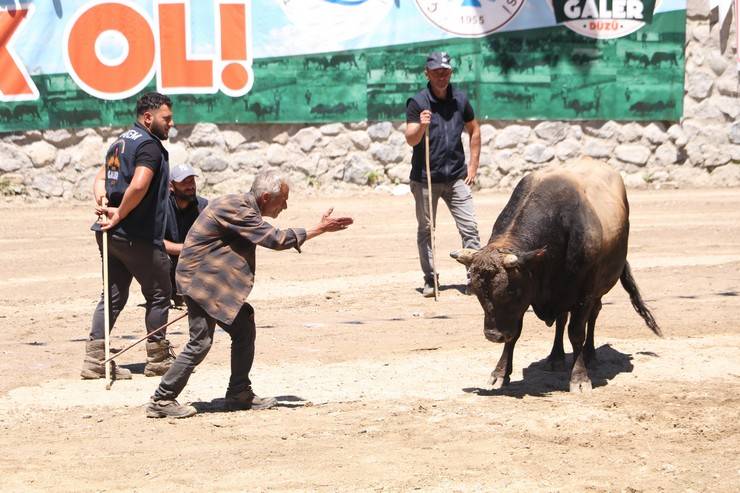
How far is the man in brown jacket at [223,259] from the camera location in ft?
24.8

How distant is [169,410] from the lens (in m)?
7.84

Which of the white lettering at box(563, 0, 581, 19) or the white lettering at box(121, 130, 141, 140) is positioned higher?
the white lettering at box(563, 0, 581, 19)

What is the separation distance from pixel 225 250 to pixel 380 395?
167 cm

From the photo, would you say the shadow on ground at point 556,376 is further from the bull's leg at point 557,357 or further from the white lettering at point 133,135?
the white lettering at point 133,135

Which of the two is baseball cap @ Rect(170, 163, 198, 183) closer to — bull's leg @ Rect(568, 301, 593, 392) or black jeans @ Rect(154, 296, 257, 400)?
black jeans @ Rect(154, 296, 257, 400)

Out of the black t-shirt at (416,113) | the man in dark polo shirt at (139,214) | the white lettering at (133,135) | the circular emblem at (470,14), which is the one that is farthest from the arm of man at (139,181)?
the circular emblem at (470,14)

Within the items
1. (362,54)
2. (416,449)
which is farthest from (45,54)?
(416,449)

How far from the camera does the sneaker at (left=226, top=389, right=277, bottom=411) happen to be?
8.09 metres

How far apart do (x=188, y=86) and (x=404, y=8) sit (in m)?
3.48

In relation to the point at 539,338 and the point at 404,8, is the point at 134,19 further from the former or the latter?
the point at 539,338

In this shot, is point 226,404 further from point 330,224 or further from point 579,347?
point 579,347

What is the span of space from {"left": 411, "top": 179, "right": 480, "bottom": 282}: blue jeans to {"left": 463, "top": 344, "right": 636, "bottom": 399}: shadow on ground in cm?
231

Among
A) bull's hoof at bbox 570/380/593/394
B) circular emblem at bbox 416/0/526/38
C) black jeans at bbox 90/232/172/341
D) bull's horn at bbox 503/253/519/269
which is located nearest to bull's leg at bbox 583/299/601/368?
bull's hoof at bbox 570/380/593/394

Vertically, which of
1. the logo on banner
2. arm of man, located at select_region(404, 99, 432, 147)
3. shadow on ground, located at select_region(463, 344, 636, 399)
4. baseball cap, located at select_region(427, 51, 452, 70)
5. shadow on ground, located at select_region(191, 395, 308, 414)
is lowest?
shadow on ground, located at select_region(463, 344, 636, 399)
